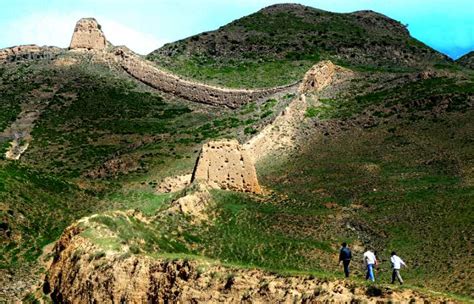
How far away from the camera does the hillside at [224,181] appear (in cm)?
2405

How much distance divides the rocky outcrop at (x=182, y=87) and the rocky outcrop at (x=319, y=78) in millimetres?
4148

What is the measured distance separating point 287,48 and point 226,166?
200 feet

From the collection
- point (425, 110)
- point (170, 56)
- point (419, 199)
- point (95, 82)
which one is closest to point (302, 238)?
point (419, 199)

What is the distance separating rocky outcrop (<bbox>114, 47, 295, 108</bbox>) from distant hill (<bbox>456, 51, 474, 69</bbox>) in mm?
43249

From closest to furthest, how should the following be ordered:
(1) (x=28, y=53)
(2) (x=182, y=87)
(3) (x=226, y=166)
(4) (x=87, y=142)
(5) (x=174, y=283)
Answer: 1. (5) (x=174, y=283)
2. (3) (x=226, y=166)
3. (4) (x=87, y=142)
4. (2) (x=182, y=87)
5. (1) (x=28, y=53)

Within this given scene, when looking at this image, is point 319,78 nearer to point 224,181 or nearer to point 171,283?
point 224,181

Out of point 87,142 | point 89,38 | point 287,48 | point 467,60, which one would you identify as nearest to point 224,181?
point 87,142

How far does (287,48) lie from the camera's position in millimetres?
100000

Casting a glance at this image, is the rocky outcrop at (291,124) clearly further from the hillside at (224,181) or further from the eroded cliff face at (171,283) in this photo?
the eroded cliff face at (171,283)

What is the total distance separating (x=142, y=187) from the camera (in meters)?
50.1

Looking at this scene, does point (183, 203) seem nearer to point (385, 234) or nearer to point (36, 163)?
point (385, 234)

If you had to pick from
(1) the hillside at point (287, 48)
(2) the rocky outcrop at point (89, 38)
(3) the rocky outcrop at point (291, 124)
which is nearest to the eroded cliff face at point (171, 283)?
(3) the rocky outcrop at point (291, 124)

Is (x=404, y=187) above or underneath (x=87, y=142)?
underneath

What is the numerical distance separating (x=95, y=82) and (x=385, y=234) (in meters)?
53.9
